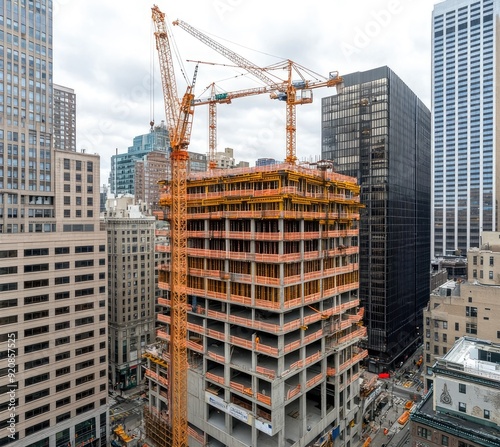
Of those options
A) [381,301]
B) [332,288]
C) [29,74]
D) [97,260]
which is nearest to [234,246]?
[332,288]

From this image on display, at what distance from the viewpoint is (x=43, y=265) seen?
6694 centimetres

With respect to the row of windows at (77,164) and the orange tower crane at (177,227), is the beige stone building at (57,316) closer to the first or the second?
the row of windows at (77,164)

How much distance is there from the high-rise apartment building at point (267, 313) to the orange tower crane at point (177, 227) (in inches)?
93.9

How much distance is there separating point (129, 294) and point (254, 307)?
68126mm

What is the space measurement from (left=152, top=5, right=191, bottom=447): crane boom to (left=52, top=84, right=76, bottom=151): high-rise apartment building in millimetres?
153354

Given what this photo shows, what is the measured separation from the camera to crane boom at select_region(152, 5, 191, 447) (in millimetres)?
57938

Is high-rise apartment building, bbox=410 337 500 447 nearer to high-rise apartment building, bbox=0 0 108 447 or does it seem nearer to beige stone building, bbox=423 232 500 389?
beige stone building, bbox=423 232 500 389

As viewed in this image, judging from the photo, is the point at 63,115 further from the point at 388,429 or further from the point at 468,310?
the point at 468,310

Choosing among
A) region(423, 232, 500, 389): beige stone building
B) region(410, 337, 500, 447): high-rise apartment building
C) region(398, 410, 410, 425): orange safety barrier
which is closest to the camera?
region(410, 337, 500, 447): high-rise apartment building

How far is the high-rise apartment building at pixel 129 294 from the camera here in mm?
104125

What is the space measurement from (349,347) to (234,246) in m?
29.9

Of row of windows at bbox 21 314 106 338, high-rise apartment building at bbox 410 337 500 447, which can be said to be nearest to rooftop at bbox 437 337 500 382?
high-rise apartment building at bbox 410 337 500 447

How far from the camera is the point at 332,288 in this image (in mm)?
61500

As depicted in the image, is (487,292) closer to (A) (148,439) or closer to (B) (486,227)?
(A) (148,439)
